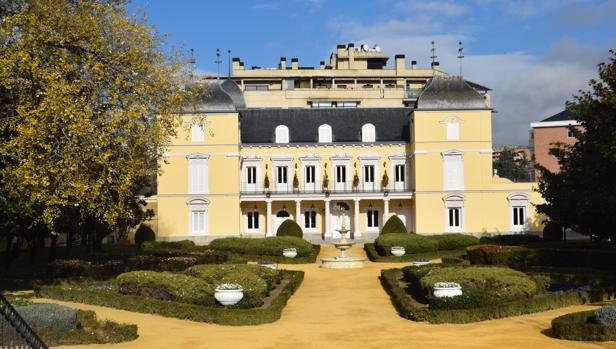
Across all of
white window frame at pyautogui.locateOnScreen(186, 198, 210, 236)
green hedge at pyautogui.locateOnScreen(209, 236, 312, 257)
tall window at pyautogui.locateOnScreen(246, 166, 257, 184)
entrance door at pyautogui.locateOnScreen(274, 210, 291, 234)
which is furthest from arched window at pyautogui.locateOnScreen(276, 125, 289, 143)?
green hedge at pyautogui.locateOnScreen(209, 236, 312, 257)

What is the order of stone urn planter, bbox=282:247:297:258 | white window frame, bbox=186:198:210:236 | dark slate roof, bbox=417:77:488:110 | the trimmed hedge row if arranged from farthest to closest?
1. dark slate roof, bbox=417:77:488:110
2. white window frame, bbox=186:198:210:236
3. stone urn planter, bbox=282:247:297:258
4. the trimmed hedge row

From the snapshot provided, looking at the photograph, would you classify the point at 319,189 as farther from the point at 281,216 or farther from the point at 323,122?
the point at 323,122

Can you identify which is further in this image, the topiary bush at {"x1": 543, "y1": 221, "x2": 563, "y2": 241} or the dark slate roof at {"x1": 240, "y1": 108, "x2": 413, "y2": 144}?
the dark slate roof at {"x1": 240, "y1": 108, "x2": 413, "y2": 144}

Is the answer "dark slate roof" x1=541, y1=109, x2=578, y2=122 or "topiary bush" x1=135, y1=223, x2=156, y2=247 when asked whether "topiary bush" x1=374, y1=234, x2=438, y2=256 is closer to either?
"topiary bush" x1=135, y1=223, x2=156, y2=247

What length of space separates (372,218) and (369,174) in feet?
10.4

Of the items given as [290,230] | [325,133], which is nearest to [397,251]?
[290,230]

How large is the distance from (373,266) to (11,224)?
17.3 m

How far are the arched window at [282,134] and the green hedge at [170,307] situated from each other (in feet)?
109

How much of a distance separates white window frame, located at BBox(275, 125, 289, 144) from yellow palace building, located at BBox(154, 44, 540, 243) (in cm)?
7

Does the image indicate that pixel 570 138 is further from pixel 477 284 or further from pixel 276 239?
pixel 477 284

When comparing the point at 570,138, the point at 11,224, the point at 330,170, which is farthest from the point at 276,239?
the point at 570,138

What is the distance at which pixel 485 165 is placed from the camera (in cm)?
5244

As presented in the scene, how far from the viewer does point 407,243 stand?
4034 centimetres

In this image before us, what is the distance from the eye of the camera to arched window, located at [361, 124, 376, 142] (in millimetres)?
56281
